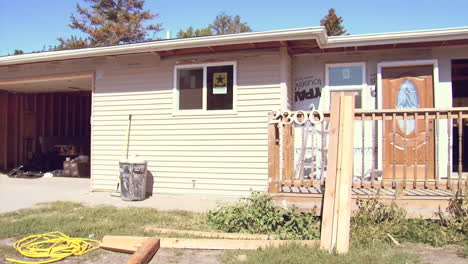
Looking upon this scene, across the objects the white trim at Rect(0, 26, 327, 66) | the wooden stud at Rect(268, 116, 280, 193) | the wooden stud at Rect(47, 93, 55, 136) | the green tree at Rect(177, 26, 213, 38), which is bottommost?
the wooden stud at Rect(268, 116, 280, 193)

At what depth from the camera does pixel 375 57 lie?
8.14m

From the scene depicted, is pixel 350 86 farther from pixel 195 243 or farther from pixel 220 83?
pixel 195 243

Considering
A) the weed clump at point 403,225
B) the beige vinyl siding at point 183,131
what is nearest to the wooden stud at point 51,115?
the beige vinyl siding at point 183,131

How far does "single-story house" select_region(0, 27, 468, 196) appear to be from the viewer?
7820 mm

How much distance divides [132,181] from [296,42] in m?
4.33

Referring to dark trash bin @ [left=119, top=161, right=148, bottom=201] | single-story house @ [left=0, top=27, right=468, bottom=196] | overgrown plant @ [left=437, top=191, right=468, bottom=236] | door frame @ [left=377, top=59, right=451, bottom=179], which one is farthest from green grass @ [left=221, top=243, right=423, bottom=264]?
dark trash bin @ [left=119, top=161, right=148, bottom=201]

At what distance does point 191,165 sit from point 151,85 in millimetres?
2030

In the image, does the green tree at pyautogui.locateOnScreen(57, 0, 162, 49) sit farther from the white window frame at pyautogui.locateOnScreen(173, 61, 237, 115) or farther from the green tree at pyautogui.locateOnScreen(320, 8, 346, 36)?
the white window frame at pyautogui.locateOnScreen(173, 61, 237, 115)

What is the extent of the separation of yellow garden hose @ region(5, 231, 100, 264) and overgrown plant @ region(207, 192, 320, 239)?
1.75 meters

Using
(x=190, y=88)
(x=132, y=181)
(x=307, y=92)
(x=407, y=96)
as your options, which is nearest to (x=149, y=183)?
(x=132, y=181)

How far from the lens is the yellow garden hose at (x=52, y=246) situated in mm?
4473

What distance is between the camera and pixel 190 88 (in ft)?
28.0

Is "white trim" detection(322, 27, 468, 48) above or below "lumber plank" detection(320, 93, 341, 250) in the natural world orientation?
above

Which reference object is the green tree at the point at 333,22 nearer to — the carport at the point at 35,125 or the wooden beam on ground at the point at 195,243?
the carport at the point at 35,125
